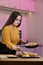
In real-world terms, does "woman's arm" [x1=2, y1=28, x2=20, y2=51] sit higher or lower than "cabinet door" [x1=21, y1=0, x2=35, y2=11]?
lower

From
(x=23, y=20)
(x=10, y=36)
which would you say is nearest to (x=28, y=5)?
(x=23, y=20)

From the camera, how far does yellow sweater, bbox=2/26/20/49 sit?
6.56ft

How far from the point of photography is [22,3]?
4504 mm

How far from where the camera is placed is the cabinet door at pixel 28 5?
Result: 451cm

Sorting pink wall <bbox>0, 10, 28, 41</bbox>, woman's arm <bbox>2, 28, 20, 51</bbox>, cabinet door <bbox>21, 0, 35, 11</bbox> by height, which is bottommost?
woman's arm <bbox>2, 28, 20, 51</bbox>

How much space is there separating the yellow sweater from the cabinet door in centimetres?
236

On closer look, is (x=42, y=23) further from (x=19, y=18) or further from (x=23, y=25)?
(x=19, y=18)

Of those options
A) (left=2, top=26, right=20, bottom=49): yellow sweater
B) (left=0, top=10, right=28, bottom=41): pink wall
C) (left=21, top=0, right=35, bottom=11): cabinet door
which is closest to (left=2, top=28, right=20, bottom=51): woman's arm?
(left=2, top=26, right=20, bottom=49): yellow sweater

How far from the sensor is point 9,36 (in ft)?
6.79

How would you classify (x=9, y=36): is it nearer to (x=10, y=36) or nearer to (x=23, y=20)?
(x=10, y=36)

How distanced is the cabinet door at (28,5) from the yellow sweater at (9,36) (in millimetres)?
2357

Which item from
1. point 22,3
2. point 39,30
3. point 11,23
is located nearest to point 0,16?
point 22,3

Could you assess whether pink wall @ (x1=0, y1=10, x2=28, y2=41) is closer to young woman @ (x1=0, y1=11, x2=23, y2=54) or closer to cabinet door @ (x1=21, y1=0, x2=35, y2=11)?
cabinet door @ (x1=21, y1=0, x2=35, y2=11)

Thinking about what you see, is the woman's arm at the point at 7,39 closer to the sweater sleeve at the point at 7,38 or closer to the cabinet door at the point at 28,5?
the sweater sleeve at the point at 7,38
